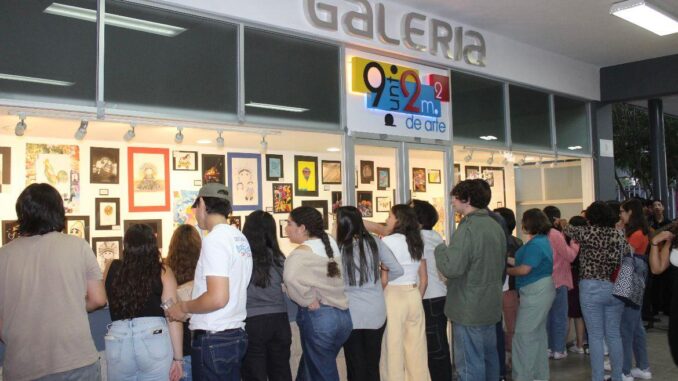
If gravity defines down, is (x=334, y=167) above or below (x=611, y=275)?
above

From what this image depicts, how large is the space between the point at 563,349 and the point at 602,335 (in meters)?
1.48

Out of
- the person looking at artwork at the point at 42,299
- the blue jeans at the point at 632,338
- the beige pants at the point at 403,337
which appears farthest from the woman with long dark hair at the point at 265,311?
the blue jeans at the point at 632,338

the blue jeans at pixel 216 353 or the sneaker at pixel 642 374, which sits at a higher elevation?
the blue jeans at pixel 216 353

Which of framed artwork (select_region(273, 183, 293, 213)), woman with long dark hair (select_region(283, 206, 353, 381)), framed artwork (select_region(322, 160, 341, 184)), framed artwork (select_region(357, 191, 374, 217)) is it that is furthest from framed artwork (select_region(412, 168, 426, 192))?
woman with long dark hair (select_region(283, 206, 353, 381))

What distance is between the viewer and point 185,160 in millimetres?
5105

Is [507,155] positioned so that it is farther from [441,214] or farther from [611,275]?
[611,275]

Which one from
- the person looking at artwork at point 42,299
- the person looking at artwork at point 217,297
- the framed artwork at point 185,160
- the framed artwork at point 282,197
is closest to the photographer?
the person looking at artwork at point 42,299

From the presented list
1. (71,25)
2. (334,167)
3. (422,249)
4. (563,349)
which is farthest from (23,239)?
(563,349)

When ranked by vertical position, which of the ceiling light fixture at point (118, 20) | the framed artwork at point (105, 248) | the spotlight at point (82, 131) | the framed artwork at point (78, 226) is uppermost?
the ceiling light fixture at point (118, 20)

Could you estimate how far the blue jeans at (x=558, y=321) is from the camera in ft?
19.1

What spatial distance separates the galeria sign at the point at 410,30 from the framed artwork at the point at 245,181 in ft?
4.26

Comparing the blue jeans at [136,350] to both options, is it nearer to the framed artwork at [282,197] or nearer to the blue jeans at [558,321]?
the framed artwork at [282,197]

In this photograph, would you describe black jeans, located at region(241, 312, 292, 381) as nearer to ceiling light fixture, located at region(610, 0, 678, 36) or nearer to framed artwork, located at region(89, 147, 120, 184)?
framed artwork, located at region(89, 147, 120, 184)

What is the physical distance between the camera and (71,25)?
3.70 m
